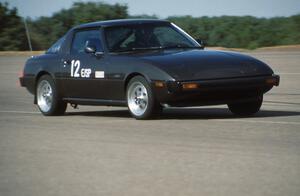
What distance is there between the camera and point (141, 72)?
11.9 metres

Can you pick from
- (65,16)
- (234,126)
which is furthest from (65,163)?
(65,16)

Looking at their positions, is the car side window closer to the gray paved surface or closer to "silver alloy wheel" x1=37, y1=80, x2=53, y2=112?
"silver alloy wheel" x1=37, y1=80, x2=53, y2=112

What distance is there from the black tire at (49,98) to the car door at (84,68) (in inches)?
9.3

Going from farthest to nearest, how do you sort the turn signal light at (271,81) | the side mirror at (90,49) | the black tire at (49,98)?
the black tire at (49,98), the side mirror at (90,49), the turn signal light at (271,81)

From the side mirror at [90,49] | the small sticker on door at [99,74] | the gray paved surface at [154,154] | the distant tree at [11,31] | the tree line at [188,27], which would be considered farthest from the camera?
the distant tree at [11,31]

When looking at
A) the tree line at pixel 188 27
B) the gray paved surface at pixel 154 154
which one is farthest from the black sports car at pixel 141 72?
the tree line at pixel 188 27

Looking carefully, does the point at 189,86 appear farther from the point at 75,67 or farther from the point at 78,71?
the point at 75,67

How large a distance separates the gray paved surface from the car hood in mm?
605

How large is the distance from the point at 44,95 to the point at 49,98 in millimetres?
150

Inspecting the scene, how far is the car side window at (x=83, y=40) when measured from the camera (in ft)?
43.3

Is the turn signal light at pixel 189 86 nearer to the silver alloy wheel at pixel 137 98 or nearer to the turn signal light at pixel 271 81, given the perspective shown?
the silver alloy wheel at pixel 137 98

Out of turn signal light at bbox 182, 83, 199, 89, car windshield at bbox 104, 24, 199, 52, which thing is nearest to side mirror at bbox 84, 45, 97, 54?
car windshield at bbox 104, 24, 199, 52

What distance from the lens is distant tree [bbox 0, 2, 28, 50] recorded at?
50531 millimetres

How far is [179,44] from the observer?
13.1m
